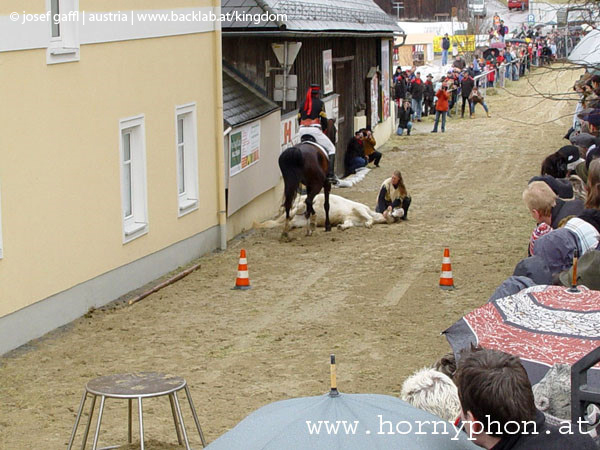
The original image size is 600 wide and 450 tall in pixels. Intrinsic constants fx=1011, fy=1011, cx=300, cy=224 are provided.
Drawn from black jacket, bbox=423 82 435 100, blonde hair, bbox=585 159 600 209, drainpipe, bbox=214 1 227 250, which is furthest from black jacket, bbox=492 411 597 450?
black jacket, bbox=423 82 435 100

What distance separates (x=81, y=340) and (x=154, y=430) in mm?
3105

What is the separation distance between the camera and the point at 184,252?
1459cm

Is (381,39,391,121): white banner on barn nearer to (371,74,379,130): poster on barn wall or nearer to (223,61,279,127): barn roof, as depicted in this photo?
(371,74,379,130): poster on barn wall

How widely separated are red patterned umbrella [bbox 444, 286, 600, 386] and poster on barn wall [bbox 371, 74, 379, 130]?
78.8 feet

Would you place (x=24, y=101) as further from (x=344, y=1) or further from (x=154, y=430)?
(x=344, y=1)

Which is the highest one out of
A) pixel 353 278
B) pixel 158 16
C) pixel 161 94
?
pixel 158 16

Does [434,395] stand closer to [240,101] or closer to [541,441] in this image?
[541,441]

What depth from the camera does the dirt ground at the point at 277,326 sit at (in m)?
8.50

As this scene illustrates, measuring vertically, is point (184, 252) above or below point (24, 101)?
below

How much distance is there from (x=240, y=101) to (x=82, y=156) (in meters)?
6.29

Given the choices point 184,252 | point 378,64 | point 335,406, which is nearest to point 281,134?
point 184,252

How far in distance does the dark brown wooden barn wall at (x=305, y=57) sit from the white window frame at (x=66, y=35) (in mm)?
7100

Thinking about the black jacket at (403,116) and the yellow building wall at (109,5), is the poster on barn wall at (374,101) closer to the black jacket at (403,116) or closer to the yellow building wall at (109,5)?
the black jacket at (403,116)

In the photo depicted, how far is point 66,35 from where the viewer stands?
36.7 ft
